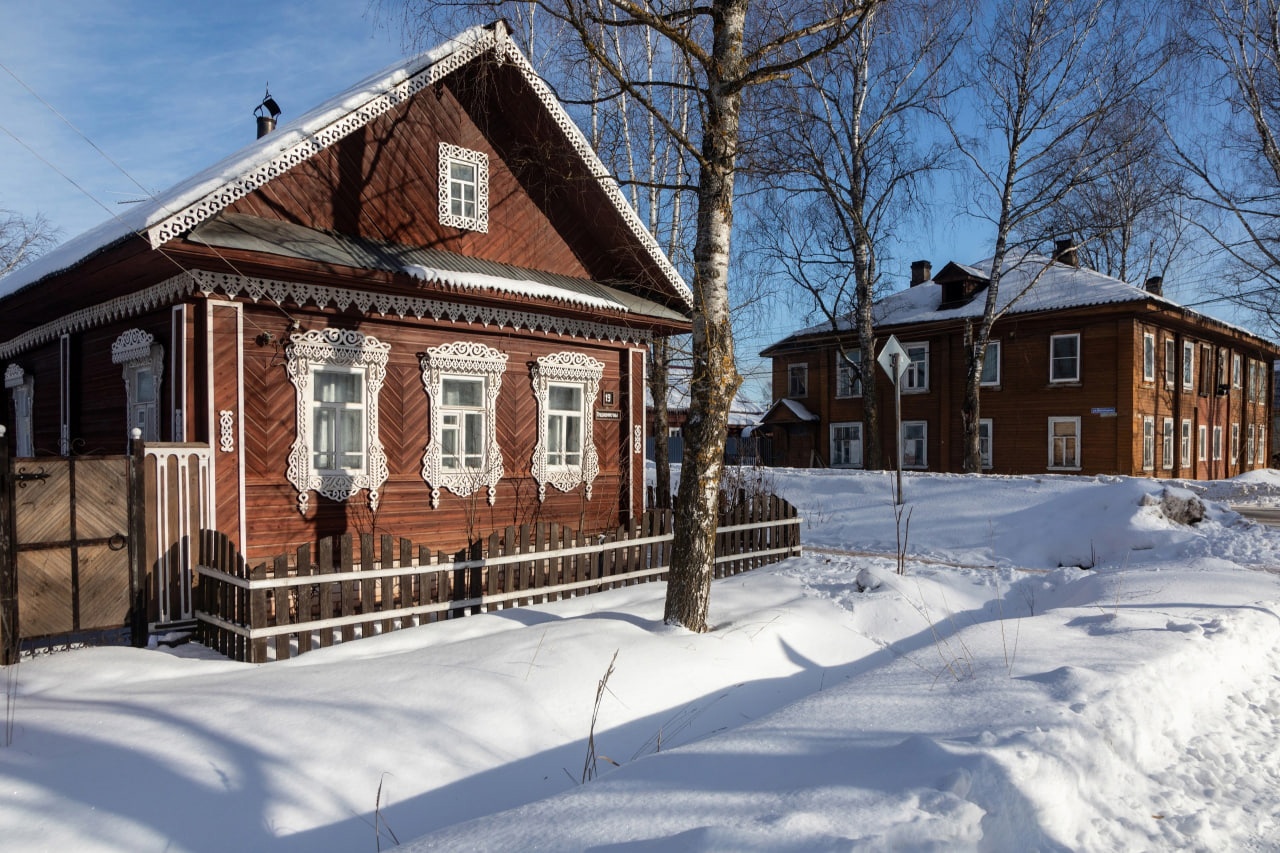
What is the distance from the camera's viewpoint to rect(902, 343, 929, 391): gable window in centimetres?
2820

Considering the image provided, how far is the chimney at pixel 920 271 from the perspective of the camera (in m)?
33.5

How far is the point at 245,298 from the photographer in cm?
831

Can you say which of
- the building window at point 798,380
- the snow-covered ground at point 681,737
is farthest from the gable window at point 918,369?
the snow-covered ground at point 681,737

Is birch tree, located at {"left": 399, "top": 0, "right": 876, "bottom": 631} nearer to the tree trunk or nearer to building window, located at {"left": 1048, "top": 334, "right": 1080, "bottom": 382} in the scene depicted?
the tree trunk

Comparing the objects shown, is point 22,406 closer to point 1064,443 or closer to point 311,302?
point 311,302

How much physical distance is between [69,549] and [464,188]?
6.52 m

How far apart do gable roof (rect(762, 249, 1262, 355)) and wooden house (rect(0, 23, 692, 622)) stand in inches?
594

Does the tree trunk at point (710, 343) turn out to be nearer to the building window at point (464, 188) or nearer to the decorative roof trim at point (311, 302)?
the decorative roof trim at point (311, 302)

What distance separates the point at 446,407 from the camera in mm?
10148

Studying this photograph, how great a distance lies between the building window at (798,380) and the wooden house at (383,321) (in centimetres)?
2146

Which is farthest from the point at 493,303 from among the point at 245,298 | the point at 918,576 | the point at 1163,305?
the point at 1163,305

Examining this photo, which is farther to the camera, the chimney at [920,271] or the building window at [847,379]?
the chimney at [920,271]

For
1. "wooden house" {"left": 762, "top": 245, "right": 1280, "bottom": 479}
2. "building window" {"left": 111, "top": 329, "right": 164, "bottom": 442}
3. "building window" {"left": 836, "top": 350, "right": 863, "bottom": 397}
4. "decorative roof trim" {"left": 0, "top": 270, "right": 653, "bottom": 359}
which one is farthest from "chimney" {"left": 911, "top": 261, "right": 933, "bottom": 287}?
"building window" {"left": 111, "top": 329, "right": 164, "bottom": 442}

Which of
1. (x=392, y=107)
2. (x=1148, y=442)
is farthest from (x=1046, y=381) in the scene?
(x=392, y=107)
